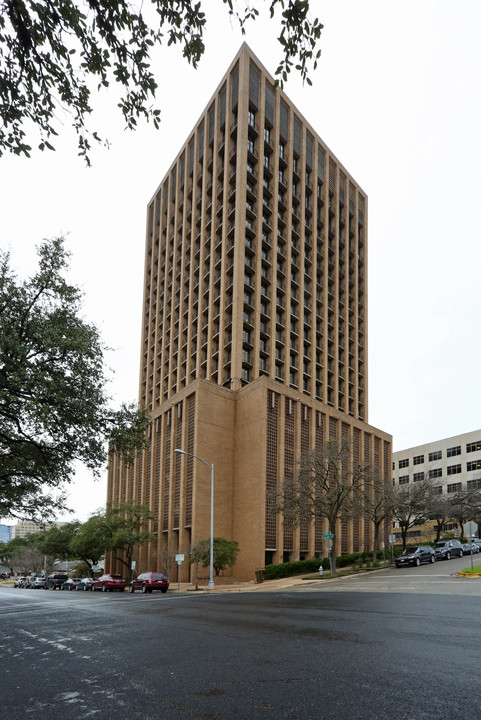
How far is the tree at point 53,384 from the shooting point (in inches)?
654

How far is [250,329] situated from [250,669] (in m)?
49.3

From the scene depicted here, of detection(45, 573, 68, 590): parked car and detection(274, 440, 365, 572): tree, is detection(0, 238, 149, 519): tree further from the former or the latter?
detection(45, 573, 68, 590): parked car

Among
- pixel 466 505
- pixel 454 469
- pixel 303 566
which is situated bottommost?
pixel 303 566

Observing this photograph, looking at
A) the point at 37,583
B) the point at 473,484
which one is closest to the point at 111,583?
the point at 37,583

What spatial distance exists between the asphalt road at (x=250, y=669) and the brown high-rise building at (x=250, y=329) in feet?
112

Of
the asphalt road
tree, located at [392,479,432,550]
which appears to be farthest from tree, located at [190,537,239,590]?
the asphalt road

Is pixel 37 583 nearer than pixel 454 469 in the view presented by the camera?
Yes

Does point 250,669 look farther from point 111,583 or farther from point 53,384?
point 111,583

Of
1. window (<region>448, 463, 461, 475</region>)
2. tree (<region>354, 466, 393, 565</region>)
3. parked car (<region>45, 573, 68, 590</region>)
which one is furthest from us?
window (<region>448, 463, 461, 475</region>)

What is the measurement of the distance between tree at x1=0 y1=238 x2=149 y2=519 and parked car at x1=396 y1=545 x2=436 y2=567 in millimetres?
29849

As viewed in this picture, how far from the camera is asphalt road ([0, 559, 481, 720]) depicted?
5.30 m

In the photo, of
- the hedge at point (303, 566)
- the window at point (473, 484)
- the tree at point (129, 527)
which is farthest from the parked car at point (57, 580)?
the window at point (473, 484)

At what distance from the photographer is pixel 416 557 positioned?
141 feet

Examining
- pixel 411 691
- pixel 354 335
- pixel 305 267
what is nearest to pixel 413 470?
pixel 354 335
